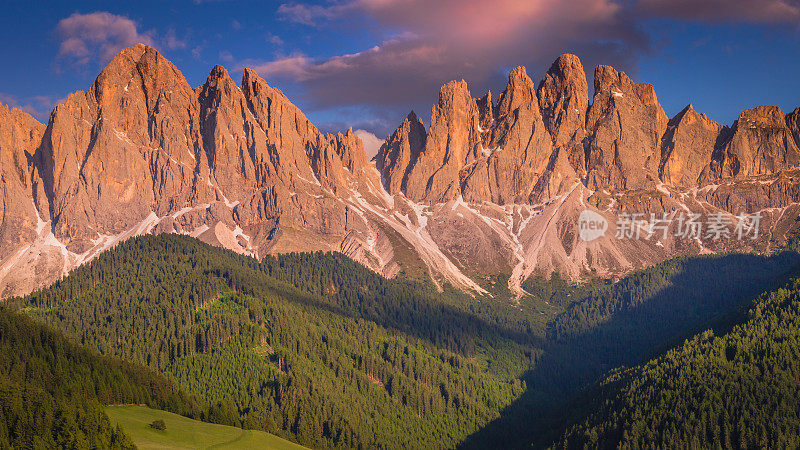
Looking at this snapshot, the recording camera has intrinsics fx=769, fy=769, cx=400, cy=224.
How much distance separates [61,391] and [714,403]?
130500 mm

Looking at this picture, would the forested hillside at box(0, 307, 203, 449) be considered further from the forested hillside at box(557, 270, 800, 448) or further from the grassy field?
the forested hillside at box(557, 270, 800, 448)

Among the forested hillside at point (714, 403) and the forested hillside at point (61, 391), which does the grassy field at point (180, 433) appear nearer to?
the forested hillside at point (61, 391)

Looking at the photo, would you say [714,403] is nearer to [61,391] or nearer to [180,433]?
[180,433]

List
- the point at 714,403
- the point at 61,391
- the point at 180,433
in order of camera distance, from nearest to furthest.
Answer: the point at 61,391
the point at 180,433
the point at 714,403

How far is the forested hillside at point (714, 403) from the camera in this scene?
514ft

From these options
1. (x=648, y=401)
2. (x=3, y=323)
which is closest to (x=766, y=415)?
(x=648, y=401)

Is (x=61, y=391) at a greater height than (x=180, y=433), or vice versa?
(x=61, y=391)

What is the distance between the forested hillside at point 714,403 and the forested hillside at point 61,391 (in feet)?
302

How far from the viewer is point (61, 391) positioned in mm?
129125

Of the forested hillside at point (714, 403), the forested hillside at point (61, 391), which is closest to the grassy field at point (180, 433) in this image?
the forested hillside at point (61, 391)

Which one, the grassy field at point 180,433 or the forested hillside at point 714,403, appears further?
the forested hillside at point 714,403

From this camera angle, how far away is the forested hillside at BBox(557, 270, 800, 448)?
157 meters

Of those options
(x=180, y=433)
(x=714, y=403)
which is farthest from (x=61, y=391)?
(x=714, y=403)

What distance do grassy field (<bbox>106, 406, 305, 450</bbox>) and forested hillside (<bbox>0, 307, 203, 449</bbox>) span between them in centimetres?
633
